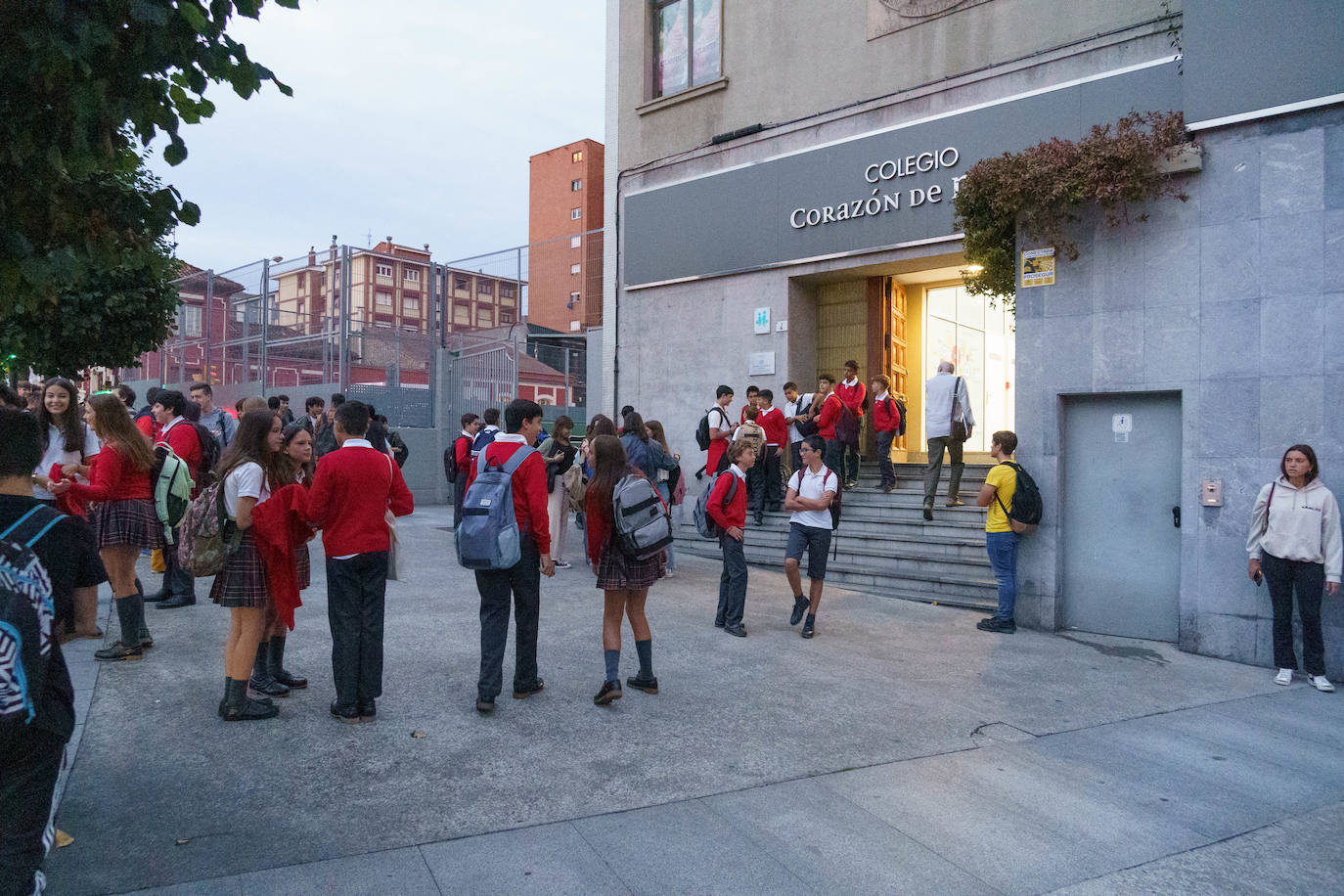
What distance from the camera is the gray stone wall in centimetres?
677

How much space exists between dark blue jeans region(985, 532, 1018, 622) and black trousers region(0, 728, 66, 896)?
23.8 feet

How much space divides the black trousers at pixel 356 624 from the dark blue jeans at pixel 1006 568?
5.53 metres

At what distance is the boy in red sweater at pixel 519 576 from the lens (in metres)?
5.21

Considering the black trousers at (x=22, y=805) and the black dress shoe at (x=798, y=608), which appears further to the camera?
the black dress shoe at (x=798, y=608)

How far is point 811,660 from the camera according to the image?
671 cm

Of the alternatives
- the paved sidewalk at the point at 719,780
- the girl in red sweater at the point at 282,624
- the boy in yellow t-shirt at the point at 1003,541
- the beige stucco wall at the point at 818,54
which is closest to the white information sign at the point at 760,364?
the beige stucco wall at the point at 818,54

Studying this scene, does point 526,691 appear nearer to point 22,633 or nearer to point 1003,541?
point 22,633

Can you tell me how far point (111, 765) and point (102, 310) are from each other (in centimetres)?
974

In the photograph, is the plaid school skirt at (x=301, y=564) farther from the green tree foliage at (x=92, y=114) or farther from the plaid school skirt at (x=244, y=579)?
the green tree foliage at (x=92, y=114)

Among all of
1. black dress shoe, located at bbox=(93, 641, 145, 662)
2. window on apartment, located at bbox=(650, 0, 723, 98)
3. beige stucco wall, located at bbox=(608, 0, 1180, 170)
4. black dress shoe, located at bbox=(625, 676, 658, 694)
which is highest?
window on apartment, located at bbox=(650, 0, 723, 98)

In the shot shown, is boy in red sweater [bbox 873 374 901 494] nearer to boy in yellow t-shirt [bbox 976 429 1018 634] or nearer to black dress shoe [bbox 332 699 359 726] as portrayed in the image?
boy in yellow t-shirt [bbox 976 429 1018 634]

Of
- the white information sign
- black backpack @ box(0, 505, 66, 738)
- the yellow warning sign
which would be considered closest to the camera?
black backpack @ box(0, 505, 66, 738)

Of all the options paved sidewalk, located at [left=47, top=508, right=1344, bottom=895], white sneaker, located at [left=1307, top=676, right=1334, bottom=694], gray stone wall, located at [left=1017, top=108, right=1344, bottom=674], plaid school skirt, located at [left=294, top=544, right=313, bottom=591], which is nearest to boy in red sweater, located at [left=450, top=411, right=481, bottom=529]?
paved sidewalk, located at [left=47, top=508, right=1344, bottom=895]

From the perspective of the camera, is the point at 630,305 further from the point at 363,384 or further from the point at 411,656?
the point at 411,656
